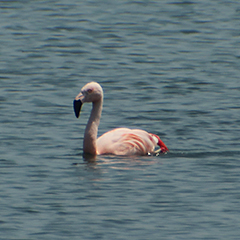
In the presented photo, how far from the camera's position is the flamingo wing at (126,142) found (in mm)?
13781

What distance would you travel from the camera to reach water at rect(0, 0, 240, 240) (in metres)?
10.4

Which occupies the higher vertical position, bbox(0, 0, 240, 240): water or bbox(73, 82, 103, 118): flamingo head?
bbox(73, 82, 103, 118): flamingo head

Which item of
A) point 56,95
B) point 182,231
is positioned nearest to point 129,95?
point 56,95

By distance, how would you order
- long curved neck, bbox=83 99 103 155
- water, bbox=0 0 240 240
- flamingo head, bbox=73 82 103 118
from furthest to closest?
flamingo head, bbox=73 82 103 118 < long curved neck, bbox=83 99 103 155 < water, bbox=0 0 240 240

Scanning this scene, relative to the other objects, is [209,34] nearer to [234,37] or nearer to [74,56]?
[234,37]

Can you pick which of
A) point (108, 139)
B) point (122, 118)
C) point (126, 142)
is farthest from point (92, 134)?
point (122, 118)

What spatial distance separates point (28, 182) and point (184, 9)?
20.1 metres

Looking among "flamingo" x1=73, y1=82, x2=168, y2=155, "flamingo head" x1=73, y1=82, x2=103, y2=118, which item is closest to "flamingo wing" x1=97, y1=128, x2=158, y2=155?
"flamingo" x1=73, y1=82, x2=168, y2=155

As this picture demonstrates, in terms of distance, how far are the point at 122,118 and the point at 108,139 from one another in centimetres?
253

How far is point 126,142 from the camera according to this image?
1381 centimetres

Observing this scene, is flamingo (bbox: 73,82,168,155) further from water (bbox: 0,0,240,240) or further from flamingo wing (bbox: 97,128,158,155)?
water (bbox: 0,0,240,240)

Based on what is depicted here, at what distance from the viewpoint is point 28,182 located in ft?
39.2

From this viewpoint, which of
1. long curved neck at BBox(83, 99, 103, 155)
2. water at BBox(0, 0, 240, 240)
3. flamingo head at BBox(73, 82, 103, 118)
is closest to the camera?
water at BBox(0, 0, 240, 240)

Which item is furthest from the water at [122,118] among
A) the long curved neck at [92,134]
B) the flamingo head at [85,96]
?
the flamingo head at [85,96]
